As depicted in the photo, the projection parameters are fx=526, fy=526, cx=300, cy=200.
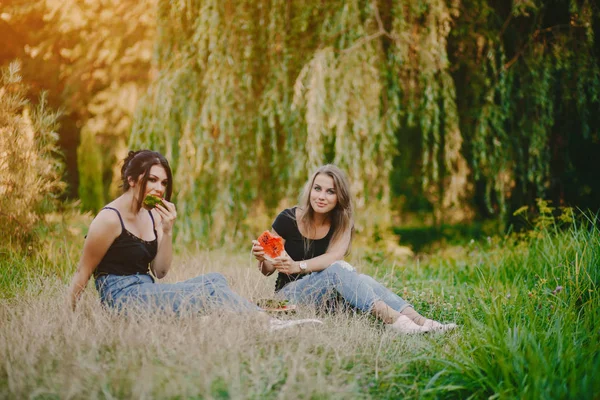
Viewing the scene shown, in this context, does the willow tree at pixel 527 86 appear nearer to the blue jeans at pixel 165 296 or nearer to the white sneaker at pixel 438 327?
the white sneaker at pixel 438 327

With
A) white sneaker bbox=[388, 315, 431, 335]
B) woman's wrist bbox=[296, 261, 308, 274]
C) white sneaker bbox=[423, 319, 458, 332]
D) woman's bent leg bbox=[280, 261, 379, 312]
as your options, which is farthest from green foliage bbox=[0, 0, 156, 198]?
white sneaker bbox=[423, 319, 458, 332]

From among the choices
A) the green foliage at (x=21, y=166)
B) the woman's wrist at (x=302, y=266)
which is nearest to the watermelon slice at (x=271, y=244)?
the woman's wrist at (x=302, y=266)

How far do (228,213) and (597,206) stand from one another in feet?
14.0

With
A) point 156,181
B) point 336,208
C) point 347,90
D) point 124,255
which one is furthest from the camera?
point 347,90

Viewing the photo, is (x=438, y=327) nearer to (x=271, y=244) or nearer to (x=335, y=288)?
(x=335, y=288)

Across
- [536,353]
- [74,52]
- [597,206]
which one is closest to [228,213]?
[536,353]

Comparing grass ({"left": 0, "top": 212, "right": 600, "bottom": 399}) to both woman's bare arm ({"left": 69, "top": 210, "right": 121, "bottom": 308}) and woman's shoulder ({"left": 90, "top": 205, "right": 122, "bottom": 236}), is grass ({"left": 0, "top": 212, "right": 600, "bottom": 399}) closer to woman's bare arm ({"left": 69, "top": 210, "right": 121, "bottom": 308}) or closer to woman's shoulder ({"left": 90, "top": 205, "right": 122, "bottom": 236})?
woman's bare arm ({"left": 69, "top": 210, "right": 121, "bottom": 308})

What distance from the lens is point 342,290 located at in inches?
131

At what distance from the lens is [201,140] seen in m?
5.44

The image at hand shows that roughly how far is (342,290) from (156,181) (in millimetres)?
1341

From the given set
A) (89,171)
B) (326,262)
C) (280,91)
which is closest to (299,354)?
(326,262)

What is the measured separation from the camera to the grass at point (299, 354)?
7.25ft

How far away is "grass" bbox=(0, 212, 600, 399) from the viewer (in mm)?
2211

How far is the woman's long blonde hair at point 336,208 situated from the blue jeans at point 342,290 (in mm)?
354
